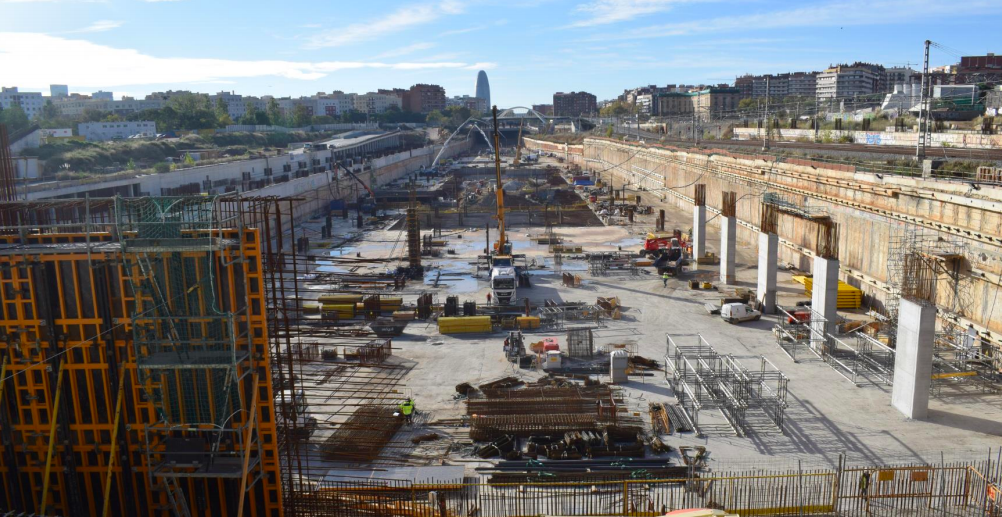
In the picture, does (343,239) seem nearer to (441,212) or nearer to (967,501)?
(441,212)

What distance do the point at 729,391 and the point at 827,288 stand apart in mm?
7397

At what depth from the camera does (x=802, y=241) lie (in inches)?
1437

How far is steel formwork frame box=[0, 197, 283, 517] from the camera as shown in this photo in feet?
39.4

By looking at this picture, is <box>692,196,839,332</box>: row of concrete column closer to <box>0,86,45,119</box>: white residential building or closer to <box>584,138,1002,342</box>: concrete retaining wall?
<box>584,138,1002,342</box>: concrete retaining wall

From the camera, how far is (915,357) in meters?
18.2

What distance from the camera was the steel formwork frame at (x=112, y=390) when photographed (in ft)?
39.4

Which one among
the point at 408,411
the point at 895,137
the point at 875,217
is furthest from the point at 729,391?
the point at 895,137

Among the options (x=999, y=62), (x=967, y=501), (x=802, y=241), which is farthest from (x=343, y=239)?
(x=999, y=62)

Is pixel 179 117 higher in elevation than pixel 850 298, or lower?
higher

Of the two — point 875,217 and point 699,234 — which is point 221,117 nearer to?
point 699,234

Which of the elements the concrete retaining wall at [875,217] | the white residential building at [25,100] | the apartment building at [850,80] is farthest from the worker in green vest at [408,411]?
the white residential building at [25,100]

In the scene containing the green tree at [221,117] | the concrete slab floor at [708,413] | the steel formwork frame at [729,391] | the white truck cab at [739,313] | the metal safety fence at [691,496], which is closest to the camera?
the metal safety fence at [691,496]

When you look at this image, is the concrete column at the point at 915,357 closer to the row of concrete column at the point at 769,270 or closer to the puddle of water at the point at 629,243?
the row of concrete column at the point at 769,270

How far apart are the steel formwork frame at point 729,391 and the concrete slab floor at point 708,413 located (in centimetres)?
37
